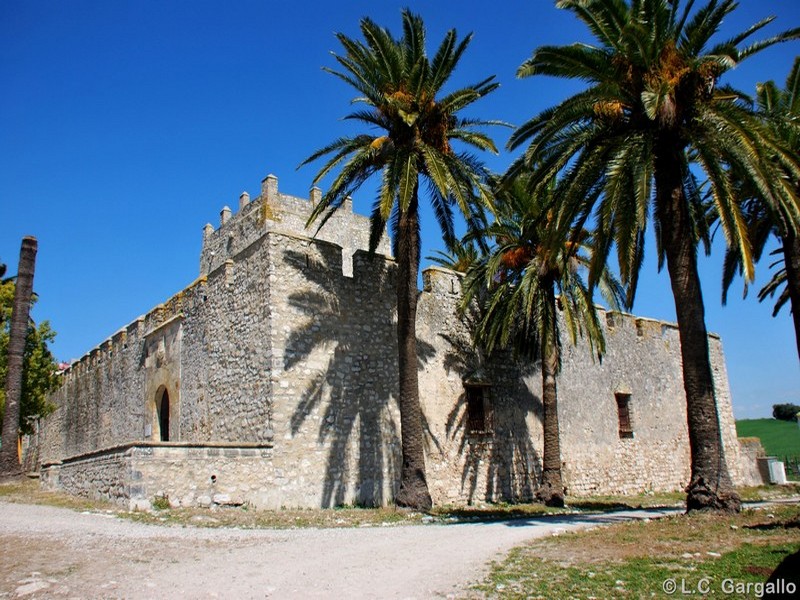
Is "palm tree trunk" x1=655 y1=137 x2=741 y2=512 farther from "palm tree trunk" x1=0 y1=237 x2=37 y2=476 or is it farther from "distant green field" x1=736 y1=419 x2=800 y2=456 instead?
"distant green field" x1=736 y1=419 x2=800 y2=456

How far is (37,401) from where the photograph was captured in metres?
23.9

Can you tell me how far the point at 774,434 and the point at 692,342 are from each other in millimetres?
35697

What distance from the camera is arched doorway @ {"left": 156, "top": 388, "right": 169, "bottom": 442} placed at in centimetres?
1964

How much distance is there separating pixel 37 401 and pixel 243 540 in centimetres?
1837

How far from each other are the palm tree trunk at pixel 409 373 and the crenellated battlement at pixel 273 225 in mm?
16787

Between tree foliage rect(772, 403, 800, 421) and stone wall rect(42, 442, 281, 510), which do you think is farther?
tree foliage rect(772, 403, 800, 421)

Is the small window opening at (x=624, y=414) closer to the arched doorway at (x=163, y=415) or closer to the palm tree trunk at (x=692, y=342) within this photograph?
the palm tree trunk at (x=692, y=342)

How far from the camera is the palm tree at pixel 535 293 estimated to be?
16891mm

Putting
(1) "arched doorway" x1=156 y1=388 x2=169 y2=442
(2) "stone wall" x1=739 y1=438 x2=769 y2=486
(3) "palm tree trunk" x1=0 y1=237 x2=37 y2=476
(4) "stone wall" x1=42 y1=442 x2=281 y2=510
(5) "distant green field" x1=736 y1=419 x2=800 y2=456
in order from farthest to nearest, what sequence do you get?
(5) "distant green field" x1=736 y1=419 x2=800 y2=456 → (2) "stone wall" x1=739 y1=438 x2=769 y2=486 → (3) "palm tree trunk" x1=0 y1=237 x2=37 y2=476 → (1) "arched doorway" x1=156 y1=388 x2=169 y2=442 → (4) "stone wall" x1=42 y1=442 x2=281 y2=510

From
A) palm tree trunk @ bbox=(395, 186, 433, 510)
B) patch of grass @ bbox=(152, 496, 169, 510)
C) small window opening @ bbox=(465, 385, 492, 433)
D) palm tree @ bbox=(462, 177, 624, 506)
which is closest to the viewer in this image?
patch of grass @ bbox=(152, 496, 169, 510)

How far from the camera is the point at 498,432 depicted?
19.0 m

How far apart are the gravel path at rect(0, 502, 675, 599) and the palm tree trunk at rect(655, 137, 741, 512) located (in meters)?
2.58

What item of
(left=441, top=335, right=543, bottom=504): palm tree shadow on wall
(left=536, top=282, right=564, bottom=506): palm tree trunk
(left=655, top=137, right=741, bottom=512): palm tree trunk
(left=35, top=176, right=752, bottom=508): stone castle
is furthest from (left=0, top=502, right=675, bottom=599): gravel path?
(left=441, top=335, right=543, bottom=504): palm tree shadow on wall

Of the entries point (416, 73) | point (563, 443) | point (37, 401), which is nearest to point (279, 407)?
point (416, 73)
